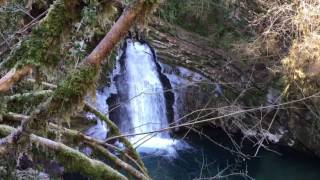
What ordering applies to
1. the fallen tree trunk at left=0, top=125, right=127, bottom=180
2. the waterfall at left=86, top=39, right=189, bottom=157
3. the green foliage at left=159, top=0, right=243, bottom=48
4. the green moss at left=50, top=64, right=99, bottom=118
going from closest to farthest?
the green moss at left=50, top=64, right=99, bottom=118
the fallen tree trunk at left=0, top=125, right=127, bottom=180
the waterfall at left=86, top=39, right=189, bottom=157
the green foliage at left=159, top=0, right=243, bottom=48

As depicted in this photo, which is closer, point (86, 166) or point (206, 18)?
point (86, 166)

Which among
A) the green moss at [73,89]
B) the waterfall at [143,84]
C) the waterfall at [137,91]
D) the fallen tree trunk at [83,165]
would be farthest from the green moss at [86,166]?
the waterfall at [143,84]

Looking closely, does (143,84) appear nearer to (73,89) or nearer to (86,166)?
(86,166)

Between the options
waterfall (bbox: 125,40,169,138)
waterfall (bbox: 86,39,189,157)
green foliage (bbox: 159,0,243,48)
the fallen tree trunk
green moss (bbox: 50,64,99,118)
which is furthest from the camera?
green foliage (bbox: 159,0,243,48)

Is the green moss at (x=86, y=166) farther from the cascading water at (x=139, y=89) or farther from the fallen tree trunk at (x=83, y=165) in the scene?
the cascading water at (x=139, y=89)

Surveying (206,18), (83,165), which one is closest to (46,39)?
(83,165)

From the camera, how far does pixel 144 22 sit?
2.73 metres

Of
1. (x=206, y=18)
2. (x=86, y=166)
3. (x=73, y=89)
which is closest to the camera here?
(x=73, y=89)

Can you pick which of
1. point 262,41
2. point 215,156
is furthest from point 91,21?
point 215,156

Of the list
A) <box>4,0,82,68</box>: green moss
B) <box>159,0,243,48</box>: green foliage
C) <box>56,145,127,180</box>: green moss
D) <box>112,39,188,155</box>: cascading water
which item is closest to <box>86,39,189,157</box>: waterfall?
<box>112,39,188,155</box>: cascading water

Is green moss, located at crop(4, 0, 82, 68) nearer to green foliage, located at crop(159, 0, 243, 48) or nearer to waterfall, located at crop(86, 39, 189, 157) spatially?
waterfall, located at crop(86, 39, 189, 157)

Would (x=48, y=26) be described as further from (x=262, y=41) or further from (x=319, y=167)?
(x=319, y=167)

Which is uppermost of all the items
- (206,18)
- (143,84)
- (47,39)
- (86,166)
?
(47,39)

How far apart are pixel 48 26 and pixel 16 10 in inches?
111
